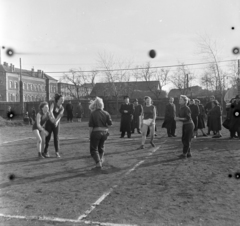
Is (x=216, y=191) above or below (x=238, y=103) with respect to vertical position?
below

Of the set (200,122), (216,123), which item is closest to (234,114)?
(216,123)

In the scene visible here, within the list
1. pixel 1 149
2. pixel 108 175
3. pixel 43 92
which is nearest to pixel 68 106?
pixel 1 149

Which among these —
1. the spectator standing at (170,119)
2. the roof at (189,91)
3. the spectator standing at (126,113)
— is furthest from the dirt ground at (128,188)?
the roof at (189,91)

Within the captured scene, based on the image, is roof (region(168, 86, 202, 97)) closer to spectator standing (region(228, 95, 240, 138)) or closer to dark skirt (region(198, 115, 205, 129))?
dark skirt (region(198, 115, 205, 129))

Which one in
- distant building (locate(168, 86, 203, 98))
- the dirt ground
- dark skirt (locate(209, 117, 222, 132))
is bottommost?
the dirt ground

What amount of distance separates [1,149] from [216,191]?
7717mm

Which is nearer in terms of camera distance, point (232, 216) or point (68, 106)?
point (232, 216)

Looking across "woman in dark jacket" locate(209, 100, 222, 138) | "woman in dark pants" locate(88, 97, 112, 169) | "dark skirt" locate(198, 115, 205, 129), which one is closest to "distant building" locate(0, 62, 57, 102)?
"dark skirt" locate(198, 115, 205, 129)

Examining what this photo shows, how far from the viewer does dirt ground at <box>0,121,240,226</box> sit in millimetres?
3836

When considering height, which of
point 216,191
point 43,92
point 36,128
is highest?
point 43,92

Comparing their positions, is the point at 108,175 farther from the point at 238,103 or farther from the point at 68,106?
the point at 68,106

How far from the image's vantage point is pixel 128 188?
511 centimetres

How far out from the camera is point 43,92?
68.2 metres

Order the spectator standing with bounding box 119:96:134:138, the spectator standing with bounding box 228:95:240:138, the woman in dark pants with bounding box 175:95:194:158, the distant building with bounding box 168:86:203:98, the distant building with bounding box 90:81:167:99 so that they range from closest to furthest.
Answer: the woman in dark pants with bounding box 175:95:194:158 < the spectator standing with bounding box 228:95:240:138 < the spectator standing with bounding box 119:96:134:138 < the distant building with bounding box 90:81:167:99 < the distant building with bounding box 168:86:203:98
